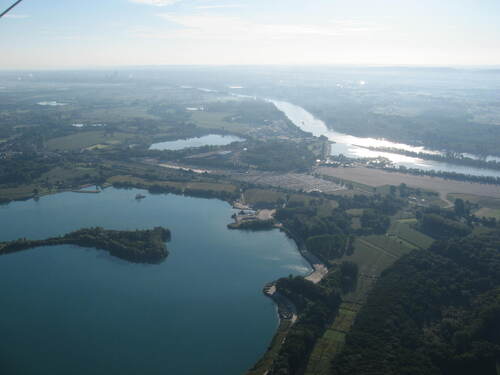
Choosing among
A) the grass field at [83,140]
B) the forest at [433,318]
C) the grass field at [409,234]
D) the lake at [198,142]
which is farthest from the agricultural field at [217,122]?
the forest at [433,318]

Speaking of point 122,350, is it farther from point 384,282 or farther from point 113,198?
point 113,198

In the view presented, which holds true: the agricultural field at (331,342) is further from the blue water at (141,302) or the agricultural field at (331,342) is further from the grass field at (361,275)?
the blue water at (141,302)

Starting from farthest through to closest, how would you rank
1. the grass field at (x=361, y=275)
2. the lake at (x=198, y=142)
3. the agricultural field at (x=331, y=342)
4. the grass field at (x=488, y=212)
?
the lake at (x=198, y=142), the grass field at (x=488, y=212), the grass field at (x=361, y=275), the agricultural field at (x=331, y=342)

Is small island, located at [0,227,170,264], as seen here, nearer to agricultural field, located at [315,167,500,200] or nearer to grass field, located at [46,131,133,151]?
agricultural field, located at [315,167,500,200]

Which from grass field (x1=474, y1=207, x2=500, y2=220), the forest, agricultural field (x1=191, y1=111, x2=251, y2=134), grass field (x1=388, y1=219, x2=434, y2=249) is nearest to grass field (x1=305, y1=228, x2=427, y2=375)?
grass field (x1=388, y1=219, x2=434, y2=249)

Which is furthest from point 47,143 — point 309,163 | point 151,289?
point 151,289

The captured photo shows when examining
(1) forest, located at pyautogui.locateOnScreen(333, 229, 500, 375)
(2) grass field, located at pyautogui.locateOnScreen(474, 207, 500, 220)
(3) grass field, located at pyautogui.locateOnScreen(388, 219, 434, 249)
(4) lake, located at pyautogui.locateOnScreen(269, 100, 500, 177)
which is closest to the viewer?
(1) forest, located at pyautogui.locateOnScreen(333, 229, 500, 375)
